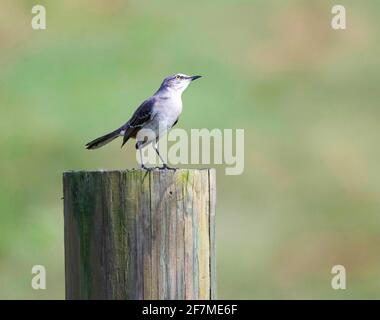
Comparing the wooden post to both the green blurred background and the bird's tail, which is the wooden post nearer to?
the bird's tail

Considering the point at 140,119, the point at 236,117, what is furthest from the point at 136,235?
the point at 236,117

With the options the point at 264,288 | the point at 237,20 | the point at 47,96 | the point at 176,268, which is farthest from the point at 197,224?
the point at 237,20

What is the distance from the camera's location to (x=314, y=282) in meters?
14.4

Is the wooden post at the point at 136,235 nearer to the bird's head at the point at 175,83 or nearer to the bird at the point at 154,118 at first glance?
the bird at the point at 154,118

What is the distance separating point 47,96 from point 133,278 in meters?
13.2

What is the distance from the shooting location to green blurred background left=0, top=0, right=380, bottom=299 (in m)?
14.9

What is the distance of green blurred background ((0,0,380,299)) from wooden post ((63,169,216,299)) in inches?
275

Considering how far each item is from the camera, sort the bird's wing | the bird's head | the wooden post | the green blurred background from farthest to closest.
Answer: the green blurred background, the bird's head, the bird's wing, the wooden post

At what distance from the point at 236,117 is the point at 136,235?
12.5 m

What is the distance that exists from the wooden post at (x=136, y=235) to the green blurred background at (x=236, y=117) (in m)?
6.98

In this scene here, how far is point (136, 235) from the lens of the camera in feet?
19.6

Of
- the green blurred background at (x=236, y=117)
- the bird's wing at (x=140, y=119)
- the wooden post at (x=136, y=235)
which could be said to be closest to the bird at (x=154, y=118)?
the bird's wing at (x=140, y=119)

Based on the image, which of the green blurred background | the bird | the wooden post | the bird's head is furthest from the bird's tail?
the green blurred background

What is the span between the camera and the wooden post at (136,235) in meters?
5.96
